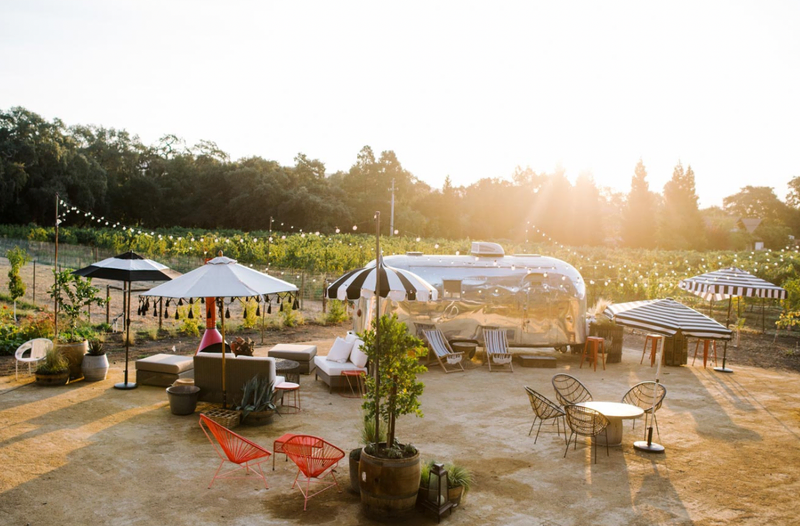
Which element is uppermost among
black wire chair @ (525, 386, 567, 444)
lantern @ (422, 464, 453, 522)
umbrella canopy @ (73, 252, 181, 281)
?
umbrella canopy @ (73, 252, 181, 281)

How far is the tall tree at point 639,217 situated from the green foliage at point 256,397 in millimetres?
61769

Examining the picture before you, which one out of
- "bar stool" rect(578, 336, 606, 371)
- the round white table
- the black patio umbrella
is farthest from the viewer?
"bar stool" rect(578, 336, 606, 371)

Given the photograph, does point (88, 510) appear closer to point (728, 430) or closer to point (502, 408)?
point (502, 408)

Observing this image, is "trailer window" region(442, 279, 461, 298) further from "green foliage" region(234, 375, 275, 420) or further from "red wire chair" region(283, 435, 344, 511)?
"red wire chair" region(283, 435, 344, 511)

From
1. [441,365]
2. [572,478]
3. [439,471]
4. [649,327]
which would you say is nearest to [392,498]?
[439,471]

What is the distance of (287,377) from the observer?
1056 cm

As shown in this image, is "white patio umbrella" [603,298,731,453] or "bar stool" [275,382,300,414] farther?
"bar stool" [275,382,300,414]

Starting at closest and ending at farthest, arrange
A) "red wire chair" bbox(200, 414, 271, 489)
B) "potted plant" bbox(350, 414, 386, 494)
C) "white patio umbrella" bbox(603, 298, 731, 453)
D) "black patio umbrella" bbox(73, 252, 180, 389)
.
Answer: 1. "potted plant" bbox(350, 414, 386, 494)
2. "red wire chair" bbox(200, 414, 271, 489)
3. "white patio umbrella" bbox(603, 298, 731, 453)
4. "black patio umbrella" bbox(73, 252, 180, 389)

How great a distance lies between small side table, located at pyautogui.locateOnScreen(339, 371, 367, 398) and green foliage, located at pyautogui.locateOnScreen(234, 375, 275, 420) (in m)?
1.87

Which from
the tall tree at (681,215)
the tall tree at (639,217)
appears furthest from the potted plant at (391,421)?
the tall tree at (639,217)

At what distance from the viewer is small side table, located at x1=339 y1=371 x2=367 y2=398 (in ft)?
34.7

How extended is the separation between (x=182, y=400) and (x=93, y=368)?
2.97m

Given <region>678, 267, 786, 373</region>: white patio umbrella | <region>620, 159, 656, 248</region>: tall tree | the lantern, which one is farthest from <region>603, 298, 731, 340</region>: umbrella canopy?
<region>620, 159, 656, 248</region>: tall tree

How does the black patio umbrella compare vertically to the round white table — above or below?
above
